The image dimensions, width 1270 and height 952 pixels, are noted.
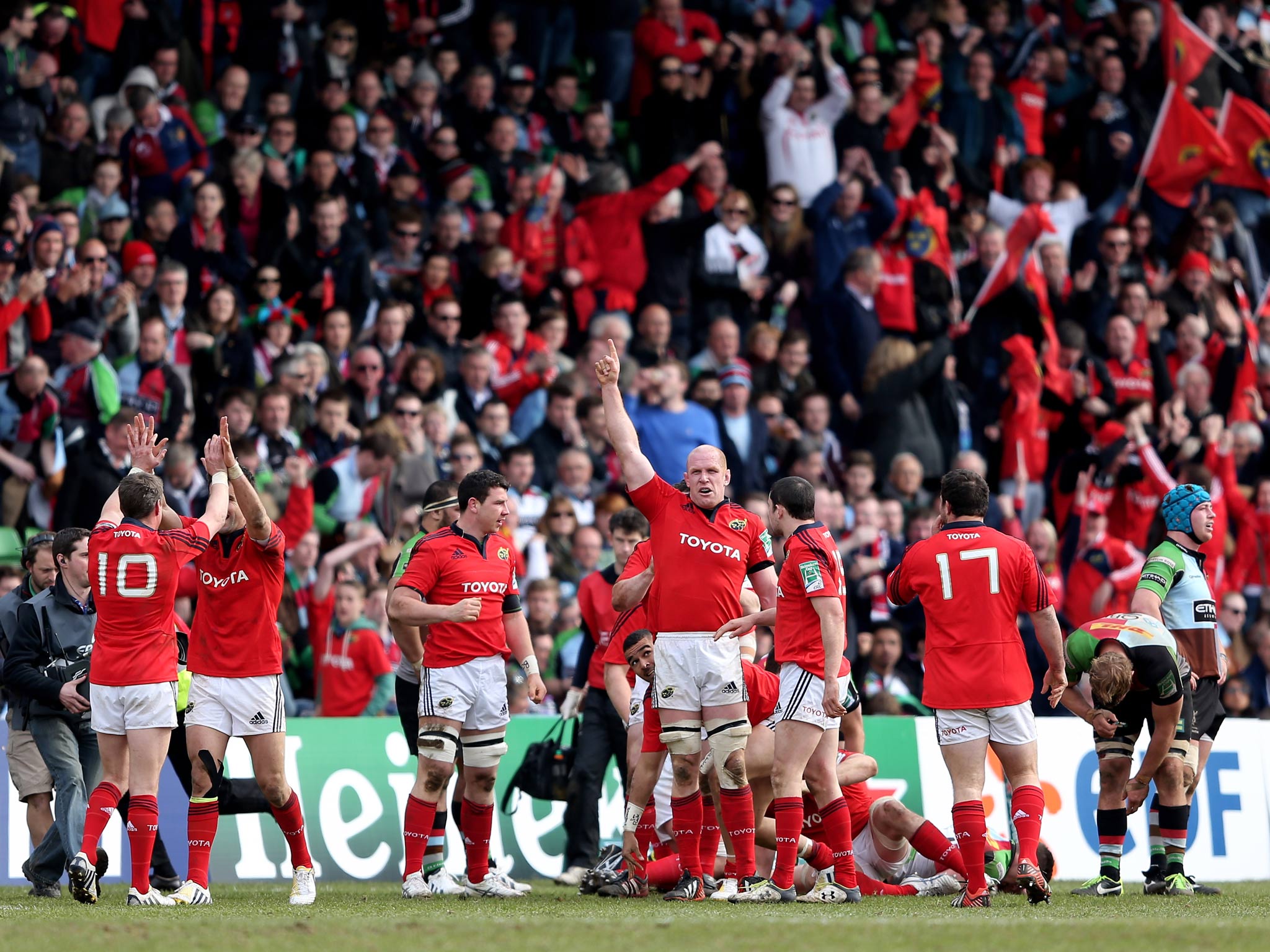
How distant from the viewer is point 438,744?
11.0m

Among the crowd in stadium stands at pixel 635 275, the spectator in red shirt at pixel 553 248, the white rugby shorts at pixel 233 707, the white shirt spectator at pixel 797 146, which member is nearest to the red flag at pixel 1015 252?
the crowd in stadium stands at pixel 635 275

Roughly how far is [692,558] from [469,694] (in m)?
1.71

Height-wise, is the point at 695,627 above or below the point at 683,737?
above

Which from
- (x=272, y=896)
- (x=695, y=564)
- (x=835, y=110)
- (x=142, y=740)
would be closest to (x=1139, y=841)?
(x=695, y=564)

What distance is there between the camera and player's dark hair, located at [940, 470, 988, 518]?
10.4m

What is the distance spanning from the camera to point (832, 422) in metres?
19.2

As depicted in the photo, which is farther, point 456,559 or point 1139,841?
point 1139,841

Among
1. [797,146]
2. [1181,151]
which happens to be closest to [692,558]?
[797,146]

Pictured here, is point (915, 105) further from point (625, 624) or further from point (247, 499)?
point (247, 499)

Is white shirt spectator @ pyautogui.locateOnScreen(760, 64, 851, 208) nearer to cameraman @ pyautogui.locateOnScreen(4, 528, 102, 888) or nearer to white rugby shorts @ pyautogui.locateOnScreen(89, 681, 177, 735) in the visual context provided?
cameraman @ pyautogui.locateOnScreen(4, 528, 102, 888)

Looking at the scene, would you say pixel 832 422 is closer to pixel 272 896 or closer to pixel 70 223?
pixel 70 223

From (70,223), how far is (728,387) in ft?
21.4

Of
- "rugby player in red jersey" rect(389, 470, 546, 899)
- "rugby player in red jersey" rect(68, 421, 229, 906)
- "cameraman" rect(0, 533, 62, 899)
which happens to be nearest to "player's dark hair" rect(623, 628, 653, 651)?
"rugby player in red jersey" rect(389, 470, 546, 899)

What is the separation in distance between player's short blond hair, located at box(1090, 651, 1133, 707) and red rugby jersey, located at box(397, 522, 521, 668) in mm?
3781
